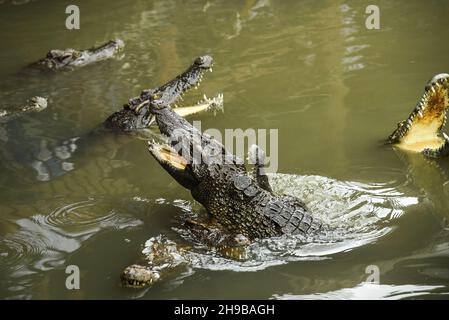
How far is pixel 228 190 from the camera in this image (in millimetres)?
4965

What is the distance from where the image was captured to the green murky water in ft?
14.8

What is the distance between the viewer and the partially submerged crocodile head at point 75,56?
33.0 ft

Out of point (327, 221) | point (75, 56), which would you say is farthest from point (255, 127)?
point (75, 56)

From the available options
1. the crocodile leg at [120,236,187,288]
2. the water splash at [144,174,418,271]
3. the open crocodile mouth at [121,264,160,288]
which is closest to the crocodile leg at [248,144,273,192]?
the water splash at [144,174,418,271]

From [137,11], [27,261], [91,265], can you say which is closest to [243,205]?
[91,265]

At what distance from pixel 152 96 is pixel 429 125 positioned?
3301mm

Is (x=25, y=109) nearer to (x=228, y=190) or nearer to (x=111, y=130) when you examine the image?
(x=111, y=130)

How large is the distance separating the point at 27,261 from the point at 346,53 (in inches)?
248

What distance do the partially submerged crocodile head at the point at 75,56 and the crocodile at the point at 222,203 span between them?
5370 millimetres

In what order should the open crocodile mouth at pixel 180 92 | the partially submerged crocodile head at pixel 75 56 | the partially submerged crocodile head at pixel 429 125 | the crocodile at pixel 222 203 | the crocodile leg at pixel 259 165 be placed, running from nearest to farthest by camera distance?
the crocodile at pixel 222 203
the crocodile leg at pixel 259 165
the partially submerged crocodile head at pixel 429 125
the open crocodile mouth at pixel 180 92
the partially submerged crocodile head at pixel 75 56

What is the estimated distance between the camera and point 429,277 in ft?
13.9

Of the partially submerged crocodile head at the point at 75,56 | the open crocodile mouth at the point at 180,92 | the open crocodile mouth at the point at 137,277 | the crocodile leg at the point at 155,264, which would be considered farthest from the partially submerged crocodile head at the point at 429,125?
the partially submerged crocodile head at the point at 75,56

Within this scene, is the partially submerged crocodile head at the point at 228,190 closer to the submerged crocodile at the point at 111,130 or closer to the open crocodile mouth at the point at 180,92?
the submerged crocodile at the point at 111,130

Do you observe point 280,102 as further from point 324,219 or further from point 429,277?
point 429,277
